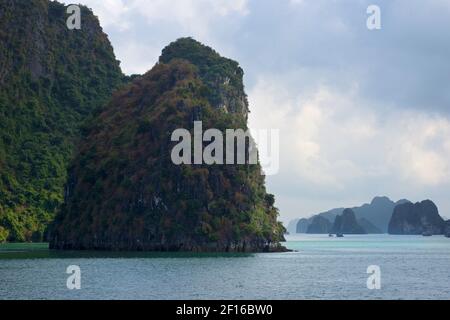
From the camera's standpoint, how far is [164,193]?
14400 cm

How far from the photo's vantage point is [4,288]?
65.6 meters

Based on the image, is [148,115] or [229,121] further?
[148,115]

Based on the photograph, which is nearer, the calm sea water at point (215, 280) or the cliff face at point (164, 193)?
the calm sea water at point (215, 280)

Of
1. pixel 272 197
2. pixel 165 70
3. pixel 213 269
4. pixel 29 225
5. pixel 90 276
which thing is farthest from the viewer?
pixel 29 225

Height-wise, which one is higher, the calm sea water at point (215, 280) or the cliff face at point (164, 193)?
the cliff face at point (164, 193)

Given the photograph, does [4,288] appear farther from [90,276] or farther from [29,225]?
[29,225]

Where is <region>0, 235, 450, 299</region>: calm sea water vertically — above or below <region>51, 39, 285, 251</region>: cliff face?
below

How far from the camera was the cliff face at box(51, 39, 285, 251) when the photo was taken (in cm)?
13838

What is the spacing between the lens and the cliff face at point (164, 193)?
138 meters

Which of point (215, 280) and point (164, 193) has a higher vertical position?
point (164, 193)

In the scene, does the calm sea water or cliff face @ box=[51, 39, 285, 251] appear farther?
cliff face @ box=[51, 39, 285, 251]

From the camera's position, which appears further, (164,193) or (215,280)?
(164,193)
